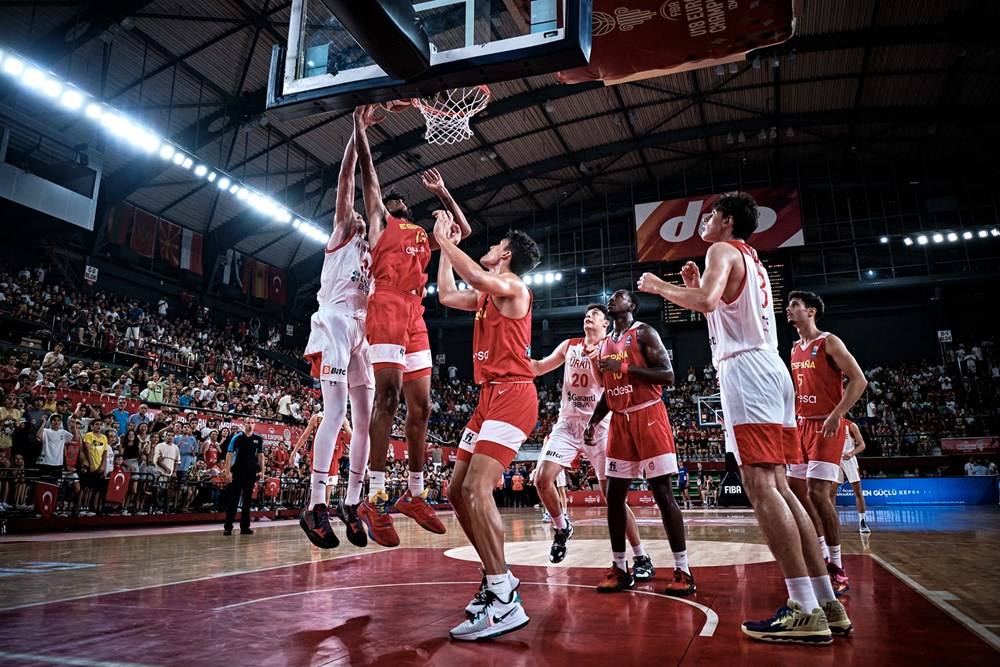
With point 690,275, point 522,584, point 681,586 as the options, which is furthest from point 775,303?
point 522,584

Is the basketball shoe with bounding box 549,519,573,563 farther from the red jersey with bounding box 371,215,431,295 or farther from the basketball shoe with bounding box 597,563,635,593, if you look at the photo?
the red jersey with bounding box 371,215,431,295

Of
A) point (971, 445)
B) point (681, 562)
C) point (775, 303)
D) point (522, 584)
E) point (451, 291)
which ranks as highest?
point (775, 303)

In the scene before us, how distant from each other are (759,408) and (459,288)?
1603cm

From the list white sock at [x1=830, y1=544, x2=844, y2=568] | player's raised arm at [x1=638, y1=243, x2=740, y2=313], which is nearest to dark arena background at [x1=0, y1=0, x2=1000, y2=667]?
white sock at [x1=830, y1=544, x2=844, y2=568]

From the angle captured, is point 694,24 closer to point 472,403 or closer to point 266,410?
point 266,410

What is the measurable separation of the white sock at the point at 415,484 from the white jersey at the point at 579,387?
2316mm

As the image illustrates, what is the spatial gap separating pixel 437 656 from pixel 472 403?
26766 mm

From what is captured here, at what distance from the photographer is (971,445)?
19906mm

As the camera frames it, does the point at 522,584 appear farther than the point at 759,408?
Yes

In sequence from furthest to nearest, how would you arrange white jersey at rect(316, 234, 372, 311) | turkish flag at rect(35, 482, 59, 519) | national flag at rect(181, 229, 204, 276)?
national flag at rect(181, 229, 204, 276), turkish flag at rect(35, 482, 59, 519), white jersey at rect(316, 234, 372, 311)

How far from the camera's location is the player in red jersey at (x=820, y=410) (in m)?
4.88

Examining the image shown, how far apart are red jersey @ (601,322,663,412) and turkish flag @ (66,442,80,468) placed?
32.5ft

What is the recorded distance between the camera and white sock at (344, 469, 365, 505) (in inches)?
187

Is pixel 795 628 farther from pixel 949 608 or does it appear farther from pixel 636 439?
pixel 636 439
